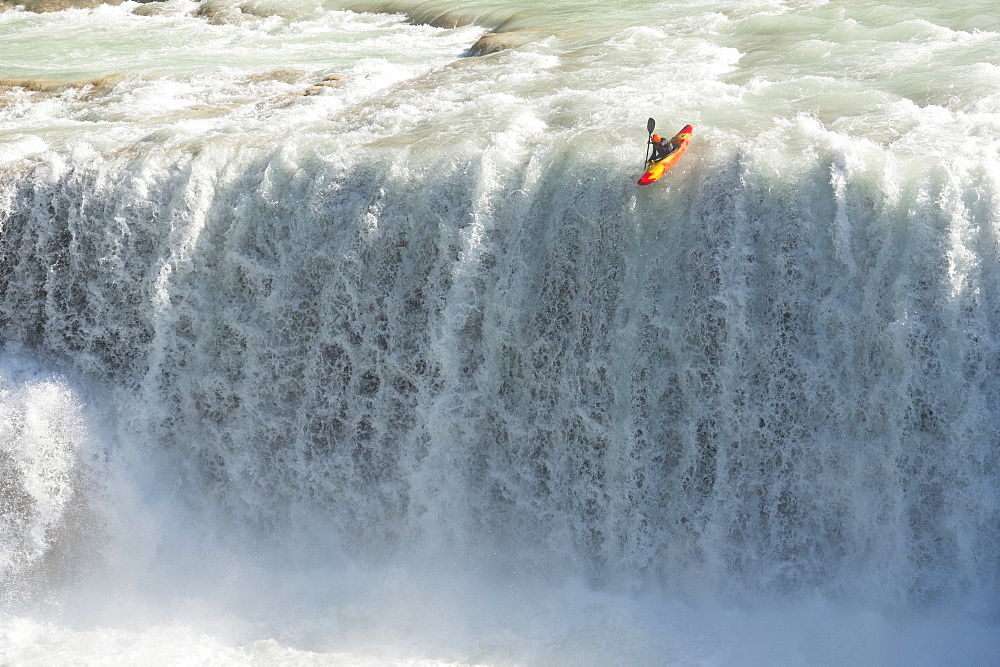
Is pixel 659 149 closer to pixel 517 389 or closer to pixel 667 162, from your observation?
pixel 667 162

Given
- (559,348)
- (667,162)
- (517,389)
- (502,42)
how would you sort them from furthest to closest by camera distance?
(502,42) < (517,389) < (559,348) < (667,162)

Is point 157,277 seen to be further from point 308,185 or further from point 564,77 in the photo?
point 564,77

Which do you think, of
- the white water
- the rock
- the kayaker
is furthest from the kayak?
the rock

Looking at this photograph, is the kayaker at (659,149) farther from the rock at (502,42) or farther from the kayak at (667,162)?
the rock at (502,42)

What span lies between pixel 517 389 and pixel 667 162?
78.3 inches

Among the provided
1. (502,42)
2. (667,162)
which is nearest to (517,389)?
(667,162)

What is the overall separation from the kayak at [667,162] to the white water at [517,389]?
0.15 metres

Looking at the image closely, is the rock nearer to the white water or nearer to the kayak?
the white water

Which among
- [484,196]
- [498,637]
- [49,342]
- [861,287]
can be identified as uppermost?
[484,196]

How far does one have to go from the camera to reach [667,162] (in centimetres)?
677

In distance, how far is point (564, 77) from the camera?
10.1 m

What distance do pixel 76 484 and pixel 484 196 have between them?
4.09 metres

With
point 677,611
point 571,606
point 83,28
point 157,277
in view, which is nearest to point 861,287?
point 677,611

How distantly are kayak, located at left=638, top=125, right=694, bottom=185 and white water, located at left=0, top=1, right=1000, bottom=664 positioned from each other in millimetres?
153
